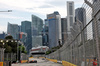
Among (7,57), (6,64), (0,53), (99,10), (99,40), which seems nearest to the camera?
(99,10)

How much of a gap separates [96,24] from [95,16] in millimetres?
252

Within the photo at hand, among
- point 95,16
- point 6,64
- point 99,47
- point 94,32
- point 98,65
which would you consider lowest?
point 6,64

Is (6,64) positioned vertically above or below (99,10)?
below

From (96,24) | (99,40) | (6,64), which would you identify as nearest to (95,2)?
(96,24)

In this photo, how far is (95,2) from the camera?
5.07m

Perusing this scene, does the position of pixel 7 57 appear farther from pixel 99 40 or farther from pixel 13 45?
pixel 13 45

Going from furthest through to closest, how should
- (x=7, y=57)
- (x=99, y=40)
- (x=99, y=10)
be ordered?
1. (x=7, y=57)
2. (x=99, y=40)
3. (x=99, y=10)

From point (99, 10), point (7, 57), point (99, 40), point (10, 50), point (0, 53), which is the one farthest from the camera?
point (10, 50)

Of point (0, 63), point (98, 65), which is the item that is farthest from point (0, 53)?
point (98, 65)

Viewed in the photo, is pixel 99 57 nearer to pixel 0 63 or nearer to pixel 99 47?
pixel 99 47

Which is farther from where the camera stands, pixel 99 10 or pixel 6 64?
pixel 6 64

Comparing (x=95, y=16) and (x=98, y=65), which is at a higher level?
(x=95, y=16)

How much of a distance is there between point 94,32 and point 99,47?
463mm

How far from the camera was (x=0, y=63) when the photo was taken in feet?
72.9
